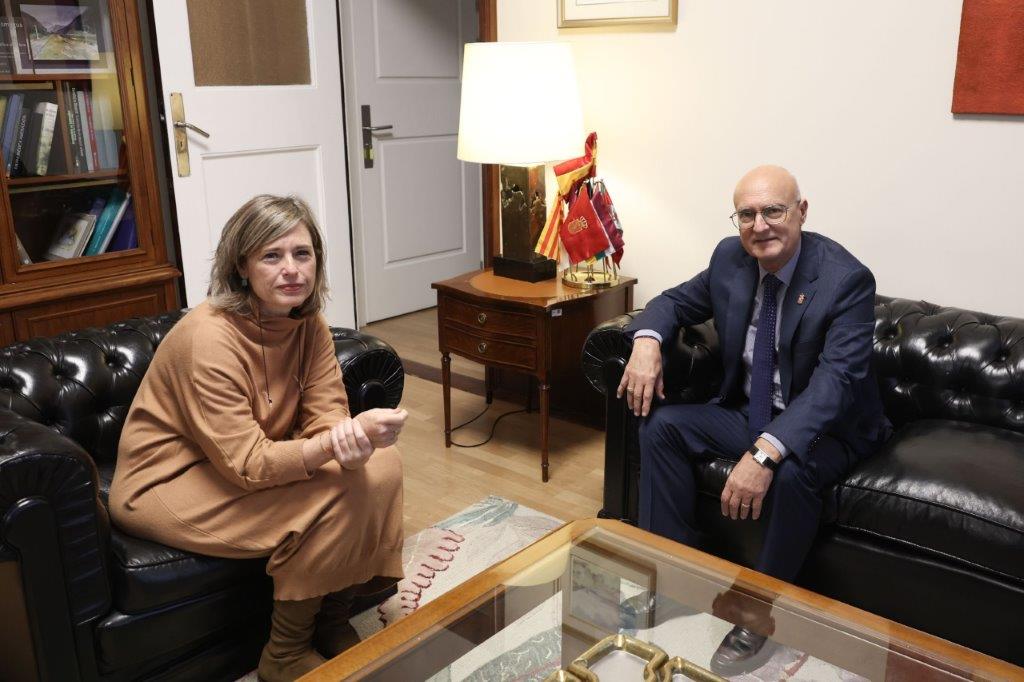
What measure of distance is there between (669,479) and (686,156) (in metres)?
1.27

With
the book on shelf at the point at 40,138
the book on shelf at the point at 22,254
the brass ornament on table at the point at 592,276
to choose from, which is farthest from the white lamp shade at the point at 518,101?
the book on shelf at the point at 22,254

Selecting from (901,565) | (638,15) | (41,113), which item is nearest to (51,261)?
(41,113)

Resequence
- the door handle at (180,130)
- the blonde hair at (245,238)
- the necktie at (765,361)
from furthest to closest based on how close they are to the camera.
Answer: the door handle at (180,130), the necktie at (765,361), the blonde hair at (245,238)

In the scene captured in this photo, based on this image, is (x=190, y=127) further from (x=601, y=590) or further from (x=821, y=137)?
(x=601, y=590)

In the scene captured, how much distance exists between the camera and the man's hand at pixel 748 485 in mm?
1932

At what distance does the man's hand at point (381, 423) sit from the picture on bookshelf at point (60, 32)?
203 centimetres

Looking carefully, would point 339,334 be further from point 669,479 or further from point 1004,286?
point 1004,286

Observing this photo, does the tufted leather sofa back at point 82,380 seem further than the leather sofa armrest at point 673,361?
No

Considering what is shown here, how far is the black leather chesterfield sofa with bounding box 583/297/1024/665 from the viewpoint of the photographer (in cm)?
182

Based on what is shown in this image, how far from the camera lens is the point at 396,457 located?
6.28ft

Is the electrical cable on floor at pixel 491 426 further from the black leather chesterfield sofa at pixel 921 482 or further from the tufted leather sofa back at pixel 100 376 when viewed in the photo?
the tufted leather sofa back at pixel 100 376

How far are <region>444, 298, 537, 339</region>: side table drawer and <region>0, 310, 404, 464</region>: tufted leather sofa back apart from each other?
26.0 inches

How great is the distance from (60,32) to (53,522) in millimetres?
2053

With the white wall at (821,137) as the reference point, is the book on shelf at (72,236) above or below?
below
